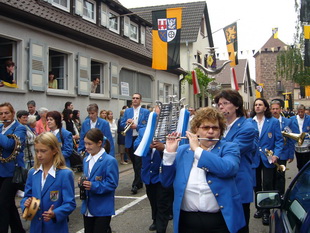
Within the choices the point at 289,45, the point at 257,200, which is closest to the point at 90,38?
the point at 257,200

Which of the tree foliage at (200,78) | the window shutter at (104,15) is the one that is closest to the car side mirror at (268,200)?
the window shutter at (104,15)

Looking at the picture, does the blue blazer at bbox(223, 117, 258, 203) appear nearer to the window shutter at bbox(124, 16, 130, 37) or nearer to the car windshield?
the car windshield

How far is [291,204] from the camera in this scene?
2840 millimetres

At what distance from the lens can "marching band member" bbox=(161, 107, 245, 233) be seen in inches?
105

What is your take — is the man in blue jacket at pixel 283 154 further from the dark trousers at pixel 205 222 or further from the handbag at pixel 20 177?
the handbag at pixel 20 177

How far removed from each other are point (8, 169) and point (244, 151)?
9.72 ft

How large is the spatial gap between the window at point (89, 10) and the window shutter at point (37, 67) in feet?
12.4

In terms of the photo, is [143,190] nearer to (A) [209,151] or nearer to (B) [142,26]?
(A) [209,151]

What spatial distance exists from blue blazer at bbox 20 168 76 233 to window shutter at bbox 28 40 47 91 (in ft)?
24.8

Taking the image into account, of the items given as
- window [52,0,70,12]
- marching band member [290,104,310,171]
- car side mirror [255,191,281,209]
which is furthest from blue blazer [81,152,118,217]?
window [52,0,70,12]

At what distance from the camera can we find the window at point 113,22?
1596 centimetres

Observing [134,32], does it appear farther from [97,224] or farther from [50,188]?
[50,188]

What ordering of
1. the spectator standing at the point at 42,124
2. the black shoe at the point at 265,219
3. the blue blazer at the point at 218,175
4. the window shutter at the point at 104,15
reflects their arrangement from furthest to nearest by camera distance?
1. the window shutter at the point at 104,15
2. the spectator standing at the point at 42,124
3. the black shoe at the point at 265,219
4. the blue blazer at the point at 218,175

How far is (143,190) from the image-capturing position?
805 centimetres
